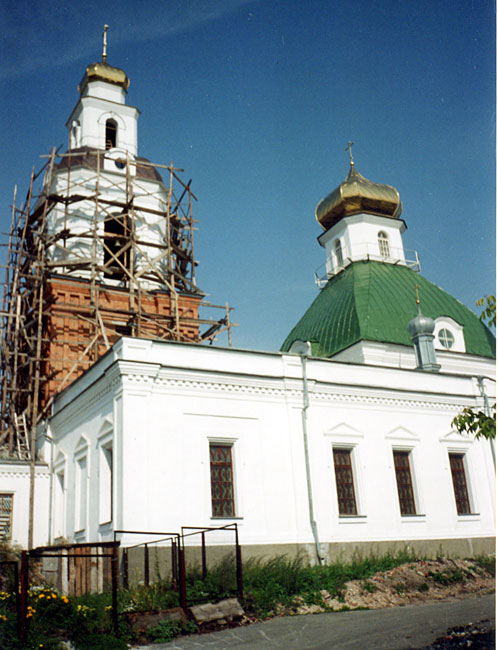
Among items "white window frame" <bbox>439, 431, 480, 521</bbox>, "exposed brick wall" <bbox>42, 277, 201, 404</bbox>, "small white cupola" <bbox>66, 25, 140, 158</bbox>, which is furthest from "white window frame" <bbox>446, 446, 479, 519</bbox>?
"small white cupola" <bbox>66, 25, 140, 158</bbox>

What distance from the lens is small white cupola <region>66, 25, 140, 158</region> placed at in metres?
25.6

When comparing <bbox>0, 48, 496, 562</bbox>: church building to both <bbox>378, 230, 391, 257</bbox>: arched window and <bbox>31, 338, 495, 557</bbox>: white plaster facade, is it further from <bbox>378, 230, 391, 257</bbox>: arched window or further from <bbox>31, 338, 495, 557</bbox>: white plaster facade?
<bbox>378, 230, 391, 257</bbox>: arched window

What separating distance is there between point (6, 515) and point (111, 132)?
14987 mm

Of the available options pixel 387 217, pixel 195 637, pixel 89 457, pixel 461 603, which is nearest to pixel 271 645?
pixel 195 637

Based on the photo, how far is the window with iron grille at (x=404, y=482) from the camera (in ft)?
58.0

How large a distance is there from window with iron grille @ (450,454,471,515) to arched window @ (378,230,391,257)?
12.6 metres

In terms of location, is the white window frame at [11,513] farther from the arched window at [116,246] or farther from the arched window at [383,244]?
the arched window at [383,244]

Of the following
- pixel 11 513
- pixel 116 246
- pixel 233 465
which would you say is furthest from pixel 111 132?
pixel 233 465

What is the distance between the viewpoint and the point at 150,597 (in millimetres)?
11805

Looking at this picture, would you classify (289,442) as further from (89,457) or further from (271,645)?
(271,645)

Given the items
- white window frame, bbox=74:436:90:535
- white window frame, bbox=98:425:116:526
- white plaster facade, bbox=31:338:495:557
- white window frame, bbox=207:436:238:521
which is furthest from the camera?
white window frame, bbox=74:436:90:535

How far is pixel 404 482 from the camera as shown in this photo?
17.9 meters

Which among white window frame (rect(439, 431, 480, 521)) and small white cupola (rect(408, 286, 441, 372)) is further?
small white cupola (rect(408, 286, 441, 372))

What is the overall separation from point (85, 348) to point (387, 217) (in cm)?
1582
